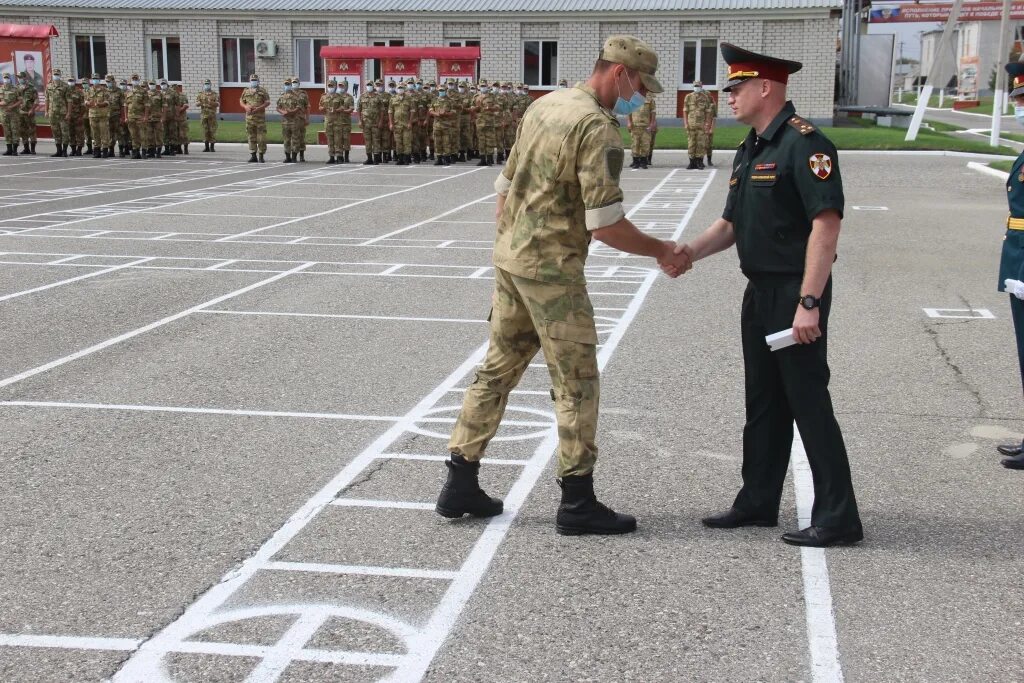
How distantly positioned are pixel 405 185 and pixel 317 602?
21.0 m

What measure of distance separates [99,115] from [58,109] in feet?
4.89

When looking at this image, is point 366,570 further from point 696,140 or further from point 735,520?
point 696,140

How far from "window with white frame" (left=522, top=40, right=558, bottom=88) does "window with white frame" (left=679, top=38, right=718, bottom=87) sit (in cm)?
493

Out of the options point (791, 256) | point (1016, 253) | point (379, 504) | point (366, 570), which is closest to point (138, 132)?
point (379, 504)

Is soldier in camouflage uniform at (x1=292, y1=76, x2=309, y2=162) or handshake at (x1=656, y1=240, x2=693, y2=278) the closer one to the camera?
handshake at (x1=656, y1=240, x2=693, y2=278)

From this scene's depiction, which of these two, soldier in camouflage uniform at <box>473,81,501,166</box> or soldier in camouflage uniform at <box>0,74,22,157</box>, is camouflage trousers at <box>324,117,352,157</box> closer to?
soldier in camouflage uniform at <box>473,81,501,166</box>

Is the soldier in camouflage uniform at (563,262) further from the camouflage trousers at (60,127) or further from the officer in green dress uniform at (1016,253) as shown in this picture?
the camouflage trousers at (60,127)

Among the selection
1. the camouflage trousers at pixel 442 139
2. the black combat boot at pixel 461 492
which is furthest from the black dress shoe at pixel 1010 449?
the camouflage trousers at pixel 442 139

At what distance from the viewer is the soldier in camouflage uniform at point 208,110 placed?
110ft

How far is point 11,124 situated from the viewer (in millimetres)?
33375

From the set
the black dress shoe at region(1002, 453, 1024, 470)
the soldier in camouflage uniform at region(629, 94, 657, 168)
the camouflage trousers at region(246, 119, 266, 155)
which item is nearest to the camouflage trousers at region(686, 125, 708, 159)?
the soldier in camouflage uniform at region(629, 94, 657, 168)

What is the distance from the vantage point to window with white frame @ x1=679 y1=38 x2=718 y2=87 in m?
47.8

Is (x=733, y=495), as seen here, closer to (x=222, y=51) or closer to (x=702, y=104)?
(x=702, y=104)

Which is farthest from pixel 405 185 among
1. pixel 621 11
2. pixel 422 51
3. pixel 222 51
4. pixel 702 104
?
pixel 222 51
